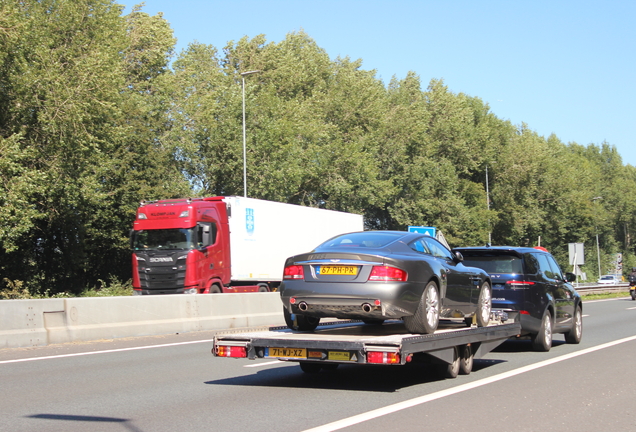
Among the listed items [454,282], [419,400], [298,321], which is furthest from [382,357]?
[454,282]

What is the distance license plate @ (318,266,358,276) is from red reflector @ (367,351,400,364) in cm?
110

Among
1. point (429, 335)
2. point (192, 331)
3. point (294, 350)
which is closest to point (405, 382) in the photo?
point (429, 335)

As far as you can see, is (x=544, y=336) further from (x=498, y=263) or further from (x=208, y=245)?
(x=208, y=245)

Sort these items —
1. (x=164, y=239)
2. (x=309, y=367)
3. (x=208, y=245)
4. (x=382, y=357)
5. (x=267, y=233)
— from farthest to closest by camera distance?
(x=267, y=233) < (x=208, y=245) < (x=164, y=239) < (x=309, y=367) < (x=382, y=357)

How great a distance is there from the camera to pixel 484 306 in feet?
35.3

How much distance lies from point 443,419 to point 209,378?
3766 mm

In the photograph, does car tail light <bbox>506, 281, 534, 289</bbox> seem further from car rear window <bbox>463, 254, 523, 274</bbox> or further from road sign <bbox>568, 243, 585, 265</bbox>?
road sign <bbox>568, 243, 585, 265</bbox>

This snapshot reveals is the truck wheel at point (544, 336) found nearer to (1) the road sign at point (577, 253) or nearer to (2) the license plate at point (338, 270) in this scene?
(2) the license plate at point (338, 270)

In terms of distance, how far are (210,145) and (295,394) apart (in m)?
37.1

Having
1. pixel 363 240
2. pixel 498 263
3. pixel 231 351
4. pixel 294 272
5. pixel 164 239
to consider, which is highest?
pixel 164 239

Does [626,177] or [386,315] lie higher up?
[626,177]

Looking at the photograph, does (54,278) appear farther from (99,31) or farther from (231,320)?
(231,320)

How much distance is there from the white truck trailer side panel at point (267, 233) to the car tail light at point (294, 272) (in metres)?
15.5

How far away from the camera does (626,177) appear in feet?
419
